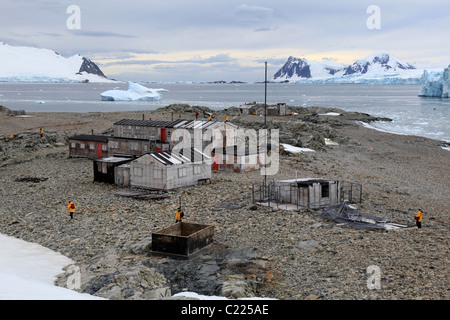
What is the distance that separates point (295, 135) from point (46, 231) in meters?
34.4

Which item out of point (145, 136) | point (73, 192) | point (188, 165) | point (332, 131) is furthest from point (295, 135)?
point (73, 192)

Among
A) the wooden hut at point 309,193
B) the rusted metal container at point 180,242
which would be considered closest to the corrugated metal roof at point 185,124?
the wooden hut at point 309,193

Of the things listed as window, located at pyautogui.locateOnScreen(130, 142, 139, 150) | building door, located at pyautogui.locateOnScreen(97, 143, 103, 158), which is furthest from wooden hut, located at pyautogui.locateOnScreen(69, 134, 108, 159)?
window, located at pyautogui.locateOnScreen(130, 142, 139, 150)

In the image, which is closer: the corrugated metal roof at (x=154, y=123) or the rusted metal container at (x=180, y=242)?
the rusted metal container at (x=180, y=242)

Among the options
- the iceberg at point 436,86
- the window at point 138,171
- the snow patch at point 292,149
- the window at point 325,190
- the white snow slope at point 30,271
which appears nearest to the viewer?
the white snow slope at point 30,271

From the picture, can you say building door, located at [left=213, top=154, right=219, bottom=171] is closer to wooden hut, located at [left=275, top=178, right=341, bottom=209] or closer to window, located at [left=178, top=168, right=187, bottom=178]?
window, located at [left=178, top=168, right=187, bottom=178]

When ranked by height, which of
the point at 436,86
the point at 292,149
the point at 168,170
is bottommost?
the point at 292,149

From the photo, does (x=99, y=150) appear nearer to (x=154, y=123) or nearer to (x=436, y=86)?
(x=154, y=123)

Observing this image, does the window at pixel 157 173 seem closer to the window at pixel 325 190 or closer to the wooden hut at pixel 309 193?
the wooden hut at pixel 309 193

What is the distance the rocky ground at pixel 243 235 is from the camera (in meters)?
15.5

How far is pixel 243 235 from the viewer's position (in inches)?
812

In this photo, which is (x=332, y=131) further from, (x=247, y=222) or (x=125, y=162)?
(x=247, y=222)

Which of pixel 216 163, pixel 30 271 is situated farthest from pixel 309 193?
pixel 30 271

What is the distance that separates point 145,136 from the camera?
1646 inches
